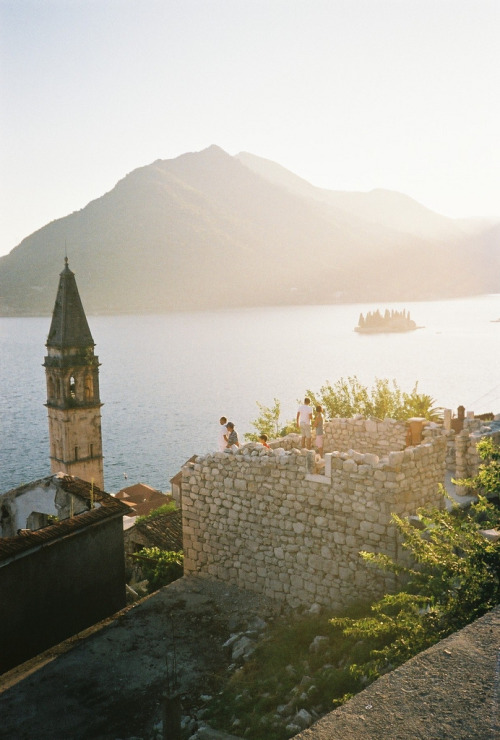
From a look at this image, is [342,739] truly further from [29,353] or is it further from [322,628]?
[29,353]

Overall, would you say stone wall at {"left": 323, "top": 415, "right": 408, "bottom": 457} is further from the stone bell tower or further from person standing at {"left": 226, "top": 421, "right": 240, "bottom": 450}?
the stone bell tower

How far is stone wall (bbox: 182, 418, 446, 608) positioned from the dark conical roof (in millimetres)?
35451

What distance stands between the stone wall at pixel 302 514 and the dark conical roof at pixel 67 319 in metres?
35.5

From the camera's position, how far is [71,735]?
8.20 metres

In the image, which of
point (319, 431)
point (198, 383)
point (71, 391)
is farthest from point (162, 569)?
point (198, 383)

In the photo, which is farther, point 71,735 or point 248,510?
point 248,510

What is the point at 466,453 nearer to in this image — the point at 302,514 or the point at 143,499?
the point at 302,514

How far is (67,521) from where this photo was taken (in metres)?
11.4

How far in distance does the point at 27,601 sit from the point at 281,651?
4.56m

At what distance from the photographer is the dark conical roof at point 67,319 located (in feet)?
148

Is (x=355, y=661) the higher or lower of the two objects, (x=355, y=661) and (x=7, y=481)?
the higher

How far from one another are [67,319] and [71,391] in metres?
5.52

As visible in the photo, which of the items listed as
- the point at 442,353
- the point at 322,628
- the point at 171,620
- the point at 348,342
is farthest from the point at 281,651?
the point at 348,342

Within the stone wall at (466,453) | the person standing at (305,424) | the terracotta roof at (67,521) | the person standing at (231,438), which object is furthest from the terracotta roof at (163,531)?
the stone wall at (466,453)
